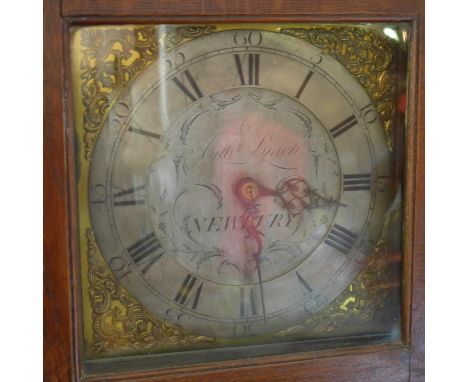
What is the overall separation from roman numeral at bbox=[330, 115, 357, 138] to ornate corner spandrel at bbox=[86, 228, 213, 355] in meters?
0.40

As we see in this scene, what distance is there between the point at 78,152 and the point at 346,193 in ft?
1.44

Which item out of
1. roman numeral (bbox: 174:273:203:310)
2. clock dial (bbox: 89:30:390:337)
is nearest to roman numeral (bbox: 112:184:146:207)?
clock dial (bbox: 89:30:390:337)

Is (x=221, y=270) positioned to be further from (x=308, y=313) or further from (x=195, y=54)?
(x=195, y=54)

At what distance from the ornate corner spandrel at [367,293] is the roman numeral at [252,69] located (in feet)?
1.07

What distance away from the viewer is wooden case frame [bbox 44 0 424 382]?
1045 mm

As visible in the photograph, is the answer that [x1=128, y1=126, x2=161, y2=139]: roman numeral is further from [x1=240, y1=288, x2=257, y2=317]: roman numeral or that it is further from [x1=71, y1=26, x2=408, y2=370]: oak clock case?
[x1=240, y1=288, x2=257, y2=317]: roman numeral

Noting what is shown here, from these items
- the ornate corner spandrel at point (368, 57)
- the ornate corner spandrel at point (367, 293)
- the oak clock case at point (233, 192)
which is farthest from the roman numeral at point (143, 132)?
the ornate corner spandrel at point (367, 293)

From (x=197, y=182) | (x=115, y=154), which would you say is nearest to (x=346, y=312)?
(x=197, y=182)

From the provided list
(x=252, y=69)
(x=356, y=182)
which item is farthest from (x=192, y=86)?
(x=356, y=182)

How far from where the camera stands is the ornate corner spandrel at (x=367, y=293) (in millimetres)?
1207

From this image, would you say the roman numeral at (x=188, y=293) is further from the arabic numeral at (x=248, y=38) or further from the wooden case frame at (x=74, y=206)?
the arabic numeral at (x=248, y=38)

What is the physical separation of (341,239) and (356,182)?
0.10 metres

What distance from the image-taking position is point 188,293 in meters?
1.14

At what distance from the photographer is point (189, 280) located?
1144 millimetres
